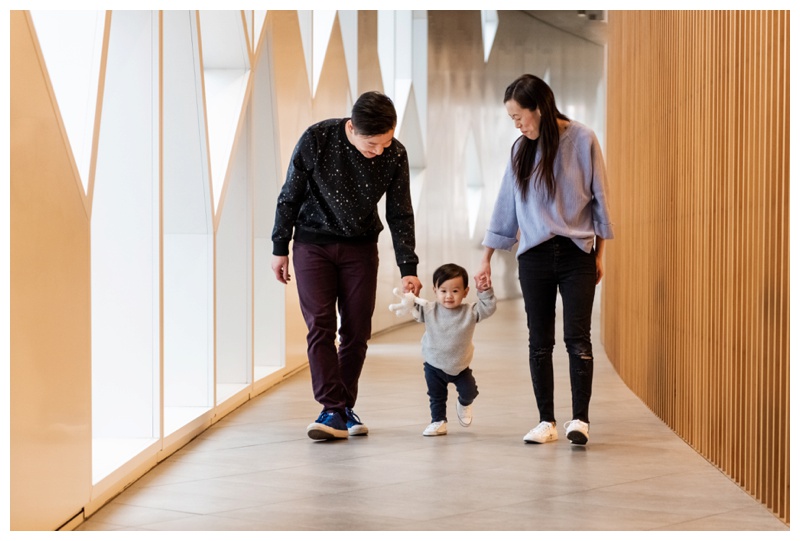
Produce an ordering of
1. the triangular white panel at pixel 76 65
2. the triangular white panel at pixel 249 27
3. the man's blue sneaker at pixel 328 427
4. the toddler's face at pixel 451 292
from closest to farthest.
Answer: the triangular white panel at pixel 76 65 → the man's blue sneaker at pixel 328 427 → the toddler's face at pixel 451 292 → the triangular white panel at pixel 249 27

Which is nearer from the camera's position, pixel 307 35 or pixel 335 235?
pixel 335 235

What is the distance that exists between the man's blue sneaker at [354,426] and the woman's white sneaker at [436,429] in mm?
238

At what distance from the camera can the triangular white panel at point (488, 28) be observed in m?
14.7

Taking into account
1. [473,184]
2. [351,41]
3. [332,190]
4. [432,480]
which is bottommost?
[432,480]

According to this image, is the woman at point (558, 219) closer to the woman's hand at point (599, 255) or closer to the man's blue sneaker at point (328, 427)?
the woman's hand at point (599, 255)

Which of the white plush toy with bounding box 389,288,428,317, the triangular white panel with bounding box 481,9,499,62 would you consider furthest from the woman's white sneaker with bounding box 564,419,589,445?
the triangular white panel with bounding box 481,9,499,62

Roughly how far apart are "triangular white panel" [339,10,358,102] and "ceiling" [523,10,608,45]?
6.74 metres

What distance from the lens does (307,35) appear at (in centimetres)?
689

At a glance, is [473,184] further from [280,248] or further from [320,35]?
[280,248]

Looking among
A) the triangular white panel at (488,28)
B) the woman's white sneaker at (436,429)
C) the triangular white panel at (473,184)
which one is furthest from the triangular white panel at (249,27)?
the triangular white panel at (488,28)

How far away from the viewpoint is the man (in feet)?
12.6

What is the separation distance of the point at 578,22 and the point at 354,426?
13.2 meters

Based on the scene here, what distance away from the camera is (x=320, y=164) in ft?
12.6

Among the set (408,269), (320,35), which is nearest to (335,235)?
(408,269)
